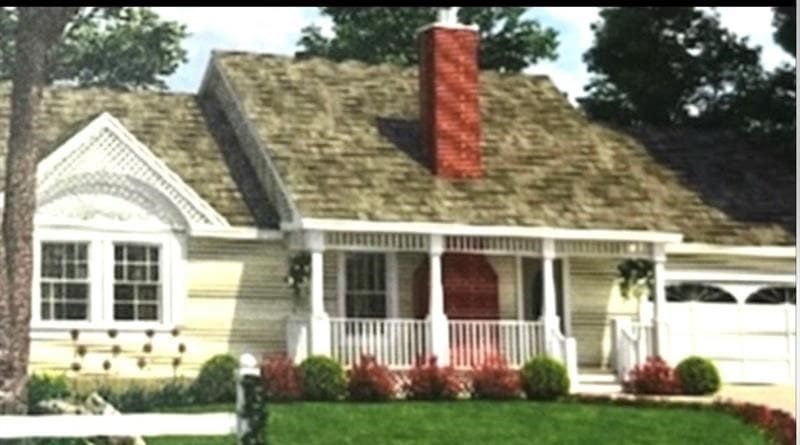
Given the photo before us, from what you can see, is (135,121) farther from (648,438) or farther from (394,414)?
(648,438)

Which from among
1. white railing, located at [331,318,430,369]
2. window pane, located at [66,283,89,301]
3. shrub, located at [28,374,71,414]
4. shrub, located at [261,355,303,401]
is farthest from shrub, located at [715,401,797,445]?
window pane, located at [66,283,89,301]

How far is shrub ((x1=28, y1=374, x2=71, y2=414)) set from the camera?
14.2 m

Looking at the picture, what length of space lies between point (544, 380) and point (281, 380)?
244 cm

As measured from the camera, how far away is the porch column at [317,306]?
15.8m

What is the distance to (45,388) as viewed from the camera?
14430 mm

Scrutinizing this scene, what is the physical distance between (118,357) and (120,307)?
47 cm

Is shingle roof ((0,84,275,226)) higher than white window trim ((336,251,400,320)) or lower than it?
higher

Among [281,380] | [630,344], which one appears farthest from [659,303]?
[281,380]

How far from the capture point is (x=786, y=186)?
1917cm

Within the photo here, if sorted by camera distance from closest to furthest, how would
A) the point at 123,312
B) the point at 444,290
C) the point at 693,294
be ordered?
the point at 123,312 < the point at 444,290 < the point at 693,294

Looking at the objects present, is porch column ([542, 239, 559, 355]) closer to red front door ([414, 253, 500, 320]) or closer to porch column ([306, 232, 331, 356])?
red front door ([414, 253, 500, 320])

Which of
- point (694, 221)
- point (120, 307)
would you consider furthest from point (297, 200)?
point (694, 221)

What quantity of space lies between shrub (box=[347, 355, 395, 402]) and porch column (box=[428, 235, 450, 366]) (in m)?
0.97

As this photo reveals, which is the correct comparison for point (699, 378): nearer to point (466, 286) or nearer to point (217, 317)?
point (466, 286)
